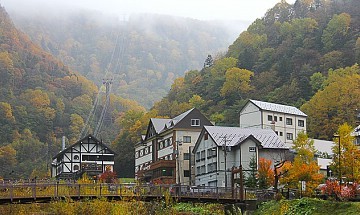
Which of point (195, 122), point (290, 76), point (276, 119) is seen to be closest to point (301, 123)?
point (276, 119)

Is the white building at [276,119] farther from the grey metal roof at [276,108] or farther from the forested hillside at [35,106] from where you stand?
the forested hillside at [35,106]

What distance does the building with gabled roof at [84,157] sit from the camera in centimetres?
8212

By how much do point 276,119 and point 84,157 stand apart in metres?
25.7

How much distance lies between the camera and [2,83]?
454 feet

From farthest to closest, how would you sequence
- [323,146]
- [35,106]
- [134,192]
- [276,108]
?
[35,106], [276,108], [323,146], [134,192]

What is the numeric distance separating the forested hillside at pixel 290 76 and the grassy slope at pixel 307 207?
4387 cm

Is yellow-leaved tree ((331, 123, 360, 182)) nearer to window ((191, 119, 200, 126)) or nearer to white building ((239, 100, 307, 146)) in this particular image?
white building ((239, 100, 307, 146))

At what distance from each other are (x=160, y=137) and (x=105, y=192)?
37.0 meters

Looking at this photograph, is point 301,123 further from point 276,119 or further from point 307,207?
point 307,207

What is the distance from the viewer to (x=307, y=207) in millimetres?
37125

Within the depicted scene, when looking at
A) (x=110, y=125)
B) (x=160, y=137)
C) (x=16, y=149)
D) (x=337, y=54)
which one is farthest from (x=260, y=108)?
(x=110, y=125)

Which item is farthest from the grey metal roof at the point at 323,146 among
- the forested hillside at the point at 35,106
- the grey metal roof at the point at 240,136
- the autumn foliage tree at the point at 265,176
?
the forested hillside at the point at 35,106

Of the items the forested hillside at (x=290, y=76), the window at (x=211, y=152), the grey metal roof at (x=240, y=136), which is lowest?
the window at (x=211, y=152)

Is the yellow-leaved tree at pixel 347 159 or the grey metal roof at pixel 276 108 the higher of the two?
the grey metal roof at pixel 276 108
